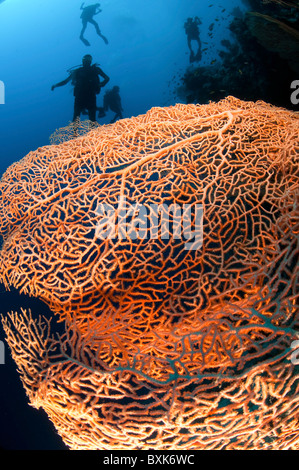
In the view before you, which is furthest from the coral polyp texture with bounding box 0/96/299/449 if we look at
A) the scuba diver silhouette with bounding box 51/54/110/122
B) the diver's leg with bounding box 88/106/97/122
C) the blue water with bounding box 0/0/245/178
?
the blue water with bounding box 0/0/245/178

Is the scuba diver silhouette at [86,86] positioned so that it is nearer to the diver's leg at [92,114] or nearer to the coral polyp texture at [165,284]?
the diver's leg at [92,114]

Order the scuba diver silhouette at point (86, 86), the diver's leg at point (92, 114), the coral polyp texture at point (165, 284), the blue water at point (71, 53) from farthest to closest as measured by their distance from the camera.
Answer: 1. the blue water at point (71, 53)
2. the scuba diver silhouette at point (86, 86)
3. the diver's leg at point (92, 114)
4. the coral polyp texture at point (165, 284)

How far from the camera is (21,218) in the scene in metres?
3.02

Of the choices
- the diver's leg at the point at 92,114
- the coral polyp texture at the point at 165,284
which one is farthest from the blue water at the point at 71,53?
the coral polyp texture at the point at 165,284

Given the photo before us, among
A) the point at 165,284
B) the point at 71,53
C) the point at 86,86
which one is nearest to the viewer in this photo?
the point at 165,284

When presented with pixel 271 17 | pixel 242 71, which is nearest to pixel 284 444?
pixel 271 17

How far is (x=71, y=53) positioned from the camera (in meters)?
58.2

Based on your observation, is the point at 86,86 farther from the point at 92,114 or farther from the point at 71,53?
the point at 71,53

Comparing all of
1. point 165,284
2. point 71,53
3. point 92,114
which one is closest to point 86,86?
point 92,114

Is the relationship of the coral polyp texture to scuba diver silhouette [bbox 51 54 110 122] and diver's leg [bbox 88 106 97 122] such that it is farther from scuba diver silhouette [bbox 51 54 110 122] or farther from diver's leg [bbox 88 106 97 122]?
scuba diver silhouette [bbox 51 54 110 122]

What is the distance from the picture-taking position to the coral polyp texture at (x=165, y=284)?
5.82 ft

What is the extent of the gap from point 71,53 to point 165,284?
7379 cm

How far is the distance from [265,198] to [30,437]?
11.6 metres

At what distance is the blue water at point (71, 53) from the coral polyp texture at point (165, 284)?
27321 millimetres
